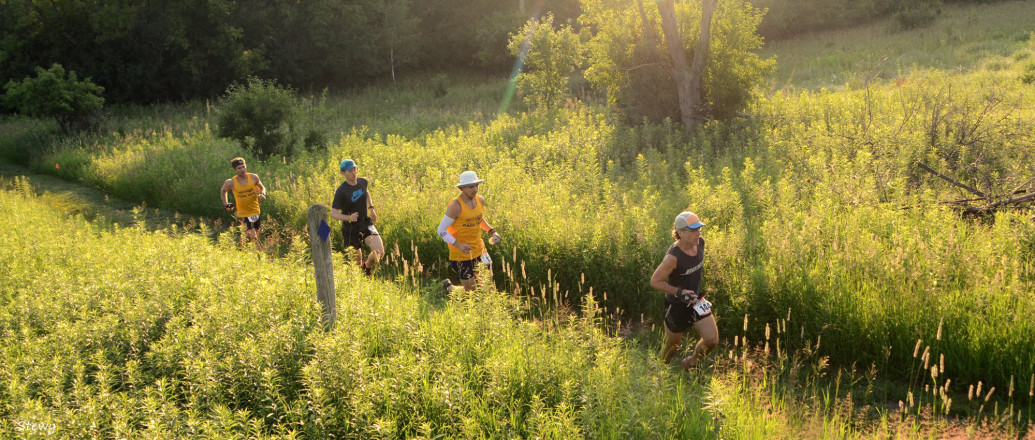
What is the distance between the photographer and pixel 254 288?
6.98 meters

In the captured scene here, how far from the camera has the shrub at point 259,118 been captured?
18.5 m

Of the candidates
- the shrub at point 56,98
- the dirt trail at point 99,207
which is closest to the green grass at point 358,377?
the dirt trail at point 99,207

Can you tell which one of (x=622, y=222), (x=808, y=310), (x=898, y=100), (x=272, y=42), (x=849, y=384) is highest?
(x=272, y=42)

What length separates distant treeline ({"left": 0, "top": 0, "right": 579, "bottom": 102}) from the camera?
39.3 meters

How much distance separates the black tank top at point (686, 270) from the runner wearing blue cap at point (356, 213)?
15.4 ft

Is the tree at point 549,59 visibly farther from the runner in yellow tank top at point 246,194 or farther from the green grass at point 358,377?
the green grass at point 358,377

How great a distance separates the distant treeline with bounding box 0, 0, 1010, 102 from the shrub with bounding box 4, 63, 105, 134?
44.2ft

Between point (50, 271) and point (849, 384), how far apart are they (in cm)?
970

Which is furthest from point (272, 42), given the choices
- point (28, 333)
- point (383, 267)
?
point (28, 333)

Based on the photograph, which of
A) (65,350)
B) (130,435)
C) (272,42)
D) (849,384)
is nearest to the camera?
(130,435)

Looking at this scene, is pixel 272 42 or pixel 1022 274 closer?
pixel 1022 274

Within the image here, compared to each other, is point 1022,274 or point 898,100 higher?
point 898,100

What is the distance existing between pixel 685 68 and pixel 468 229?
12735mm

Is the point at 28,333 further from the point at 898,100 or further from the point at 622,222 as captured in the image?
the point at 898,100
